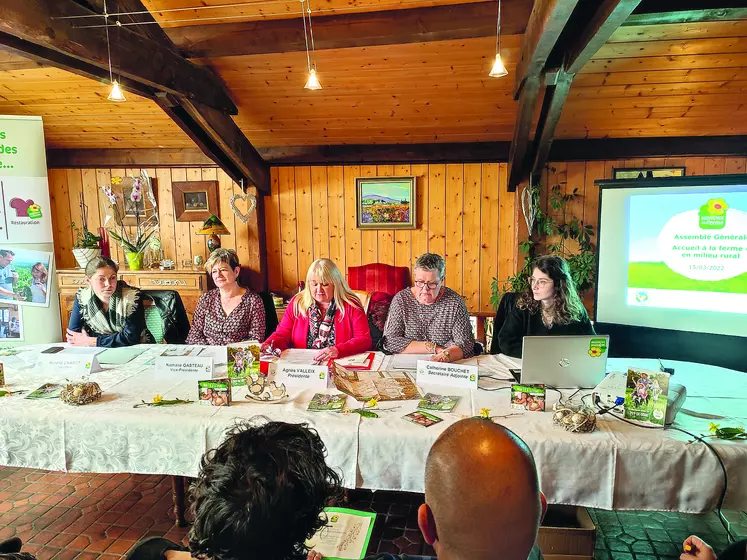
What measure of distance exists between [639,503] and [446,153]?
3.55 m

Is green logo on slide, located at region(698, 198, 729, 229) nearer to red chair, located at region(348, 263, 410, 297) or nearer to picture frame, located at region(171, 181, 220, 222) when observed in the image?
red chair, located at region(348, 263, 410, 297)

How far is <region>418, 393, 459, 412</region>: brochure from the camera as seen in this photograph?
1.53m

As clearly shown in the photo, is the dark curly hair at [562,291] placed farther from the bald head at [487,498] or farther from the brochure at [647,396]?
the bald head at [487,498]

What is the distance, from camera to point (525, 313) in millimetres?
2295

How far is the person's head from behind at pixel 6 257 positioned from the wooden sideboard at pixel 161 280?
163 centimetres

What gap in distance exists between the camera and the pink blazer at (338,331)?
7.77 ft

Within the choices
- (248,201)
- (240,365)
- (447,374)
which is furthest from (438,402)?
(248,201)

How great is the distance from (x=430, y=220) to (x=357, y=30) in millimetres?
2087

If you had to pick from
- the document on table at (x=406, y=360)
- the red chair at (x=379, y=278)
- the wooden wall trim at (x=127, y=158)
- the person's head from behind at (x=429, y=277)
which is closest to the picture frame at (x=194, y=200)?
the wooden wall trim at (x=127, y=158)

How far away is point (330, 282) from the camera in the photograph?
2.40 m

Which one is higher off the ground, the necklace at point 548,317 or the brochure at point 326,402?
the necklace at point 548,317

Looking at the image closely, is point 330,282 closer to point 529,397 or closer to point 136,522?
point 529,397

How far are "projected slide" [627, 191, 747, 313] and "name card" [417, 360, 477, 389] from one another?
156 centimetres

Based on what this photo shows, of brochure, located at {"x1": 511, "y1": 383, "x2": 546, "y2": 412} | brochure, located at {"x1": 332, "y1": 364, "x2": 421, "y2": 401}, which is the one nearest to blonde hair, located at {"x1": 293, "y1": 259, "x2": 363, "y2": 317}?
brochure, located at {"x1": 332, "y1": 364, "x2": 421, "y2": 401}
